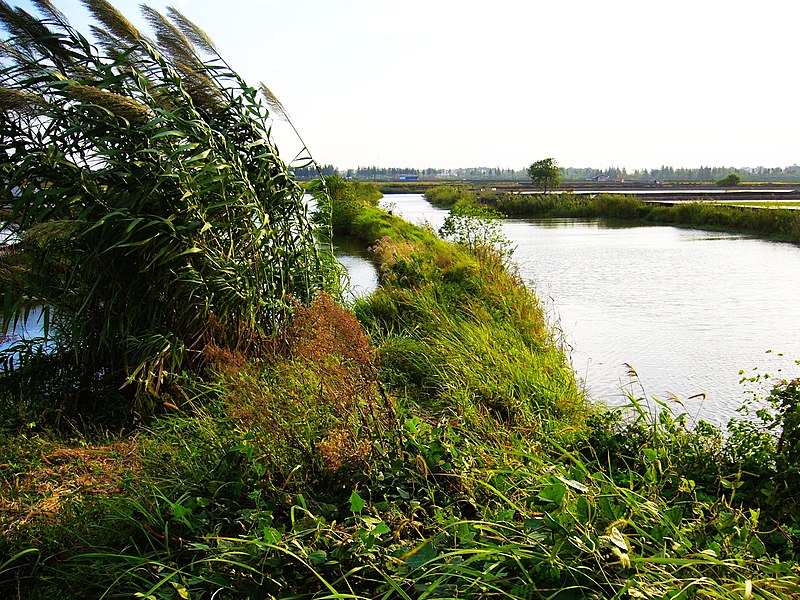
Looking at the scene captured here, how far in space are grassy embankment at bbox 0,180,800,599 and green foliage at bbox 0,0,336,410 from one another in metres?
0.42

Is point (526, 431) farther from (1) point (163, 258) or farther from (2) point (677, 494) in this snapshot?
(1) point (163, 258)

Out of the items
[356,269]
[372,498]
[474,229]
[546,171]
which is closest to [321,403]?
[372,498]

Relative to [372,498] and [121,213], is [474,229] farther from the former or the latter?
[372,498]

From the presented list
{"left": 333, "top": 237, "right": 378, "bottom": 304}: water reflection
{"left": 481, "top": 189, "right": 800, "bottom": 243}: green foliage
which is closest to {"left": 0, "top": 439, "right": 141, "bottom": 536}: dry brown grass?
{"left": 333, "top": 237, "right": 378, "bottom": 304}: water reflection

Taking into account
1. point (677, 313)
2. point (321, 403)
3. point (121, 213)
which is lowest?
point (677, 313)

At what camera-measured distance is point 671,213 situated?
2844 centimetres

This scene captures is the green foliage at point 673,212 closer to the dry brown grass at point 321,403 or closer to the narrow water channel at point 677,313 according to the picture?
the narrow water channel at point 677,313

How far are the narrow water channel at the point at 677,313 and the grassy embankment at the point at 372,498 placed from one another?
79 centimetres

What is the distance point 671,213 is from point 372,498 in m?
29.3

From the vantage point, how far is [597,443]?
3.78m

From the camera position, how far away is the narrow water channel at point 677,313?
6.40 metres

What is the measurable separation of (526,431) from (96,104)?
10.9 feet

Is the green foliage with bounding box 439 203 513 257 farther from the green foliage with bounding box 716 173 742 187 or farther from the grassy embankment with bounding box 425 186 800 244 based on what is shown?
the green foliage with bounding box 716 173 742 187

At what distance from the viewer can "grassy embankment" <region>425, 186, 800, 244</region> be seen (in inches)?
811
